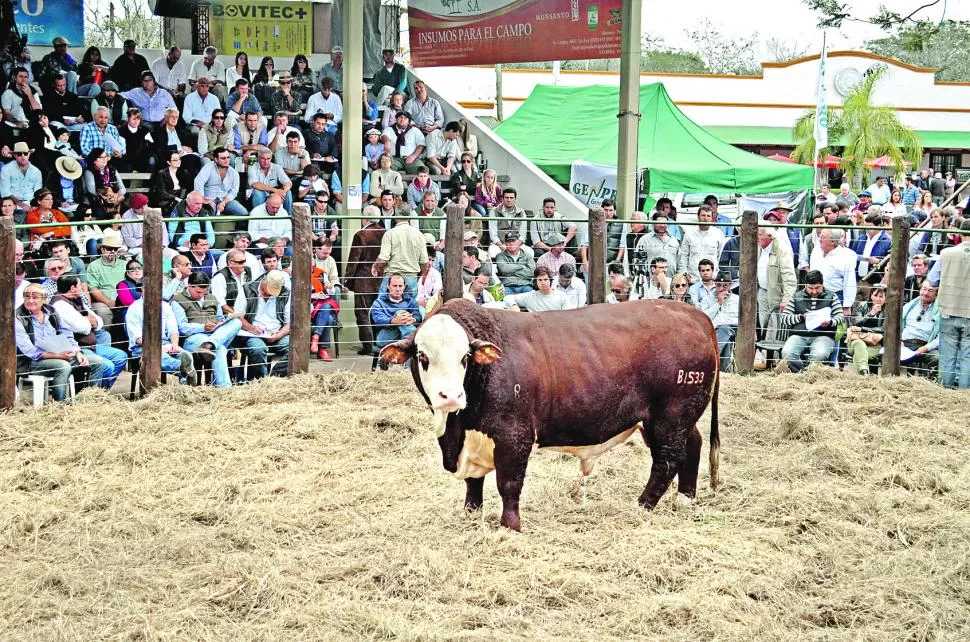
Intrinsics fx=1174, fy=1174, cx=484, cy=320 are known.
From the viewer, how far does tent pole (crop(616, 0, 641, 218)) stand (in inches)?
472

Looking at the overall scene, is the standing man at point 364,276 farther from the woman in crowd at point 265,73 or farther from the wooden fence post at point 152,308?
the woman in crowd at point 265,73

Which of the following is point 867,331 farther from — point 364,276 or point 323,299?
point 323,299

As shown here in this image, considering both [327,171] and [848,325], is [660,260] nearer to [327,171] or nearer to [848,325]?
[848,325]

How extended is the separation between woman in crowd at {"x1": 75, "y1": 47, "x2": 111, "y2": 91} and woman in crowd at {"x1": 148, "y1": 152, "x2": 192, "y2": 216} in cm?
202

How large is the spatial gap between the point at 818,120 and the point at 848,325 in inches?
511

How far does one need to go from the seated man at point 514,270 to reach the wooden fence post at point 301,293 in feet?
6.74

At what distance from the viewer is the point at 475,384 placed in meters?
5.87

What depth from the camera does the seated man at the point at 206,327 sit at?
998 centimetres

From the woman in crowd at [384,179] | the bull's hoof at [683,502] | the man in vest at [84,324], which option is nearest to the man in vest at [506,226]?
the woman in crowd at [384,179]

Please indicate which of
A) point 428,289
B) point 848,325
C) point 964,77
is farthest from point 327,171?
point 964,77

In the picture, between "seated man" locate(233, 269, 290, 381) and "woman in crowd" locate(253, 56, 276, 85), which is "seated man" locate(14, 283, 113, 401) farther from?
"woman in crowd" locate(253, 56, 276, 85)

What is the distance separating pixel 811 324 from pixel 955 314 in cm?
130

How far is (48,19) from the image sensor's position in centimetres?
1716

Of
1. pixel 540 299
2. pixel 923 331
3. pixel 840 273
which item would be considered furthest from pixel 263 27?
pixel 923 331
